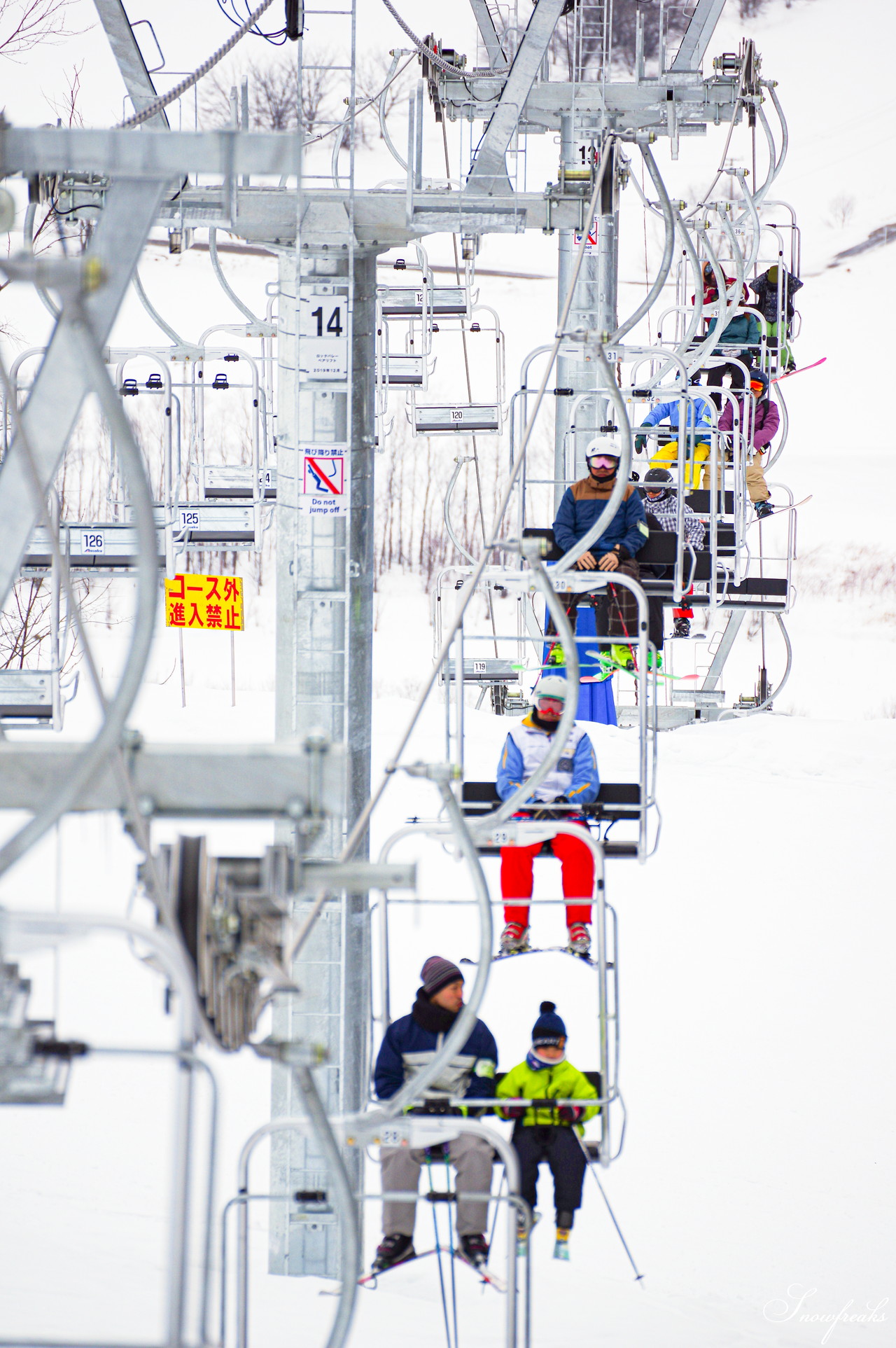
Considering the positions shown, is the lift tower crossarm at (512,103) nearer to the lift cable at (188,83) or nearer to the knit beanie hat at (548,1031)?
the lift cable at (188,83)

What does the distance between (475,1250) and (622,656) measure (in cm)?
268

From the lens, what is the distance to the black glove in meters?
5.58

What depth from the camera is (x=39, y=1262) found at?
23.9 ft

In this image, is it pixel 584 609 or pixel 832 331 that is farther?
pixel 832 331

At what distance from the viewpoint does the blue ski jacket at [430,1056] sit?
18.3 ft

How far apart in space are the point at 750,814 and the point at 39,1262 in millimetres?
8379

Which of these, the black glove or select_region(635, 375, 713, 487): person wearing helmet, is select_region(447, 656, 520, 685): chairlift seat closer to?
select_region(635, 375, 713, 487): person wearing helmet

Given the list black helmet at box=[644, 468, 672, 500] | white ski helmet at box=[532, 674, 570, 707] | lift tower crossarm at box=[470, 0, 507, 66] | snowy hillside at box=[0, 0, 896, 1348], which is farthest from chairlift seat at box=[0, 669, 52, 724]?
lift tower crossarm at box=[470, 0, 507, 66]

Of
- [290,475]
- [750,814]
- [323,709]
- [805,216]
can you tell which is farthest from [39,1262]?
[805,216]

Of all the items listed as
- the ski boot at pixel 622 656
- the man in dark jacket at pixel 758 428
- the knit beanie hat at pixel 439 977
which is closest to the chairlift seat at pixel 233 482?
the man in dark jacket at pixel 758 428

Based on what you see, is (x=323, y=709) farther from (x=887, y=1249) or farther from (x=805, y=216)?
(x=805, y=216)

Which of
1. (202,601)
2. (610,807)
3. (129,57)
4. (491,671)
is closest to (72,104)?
(202,601)

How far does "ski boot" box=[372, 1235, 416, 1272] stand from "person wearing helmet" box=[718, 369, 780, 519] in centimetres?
592

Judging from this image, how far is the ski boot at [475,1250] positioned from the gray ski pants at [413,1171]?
61 mm
